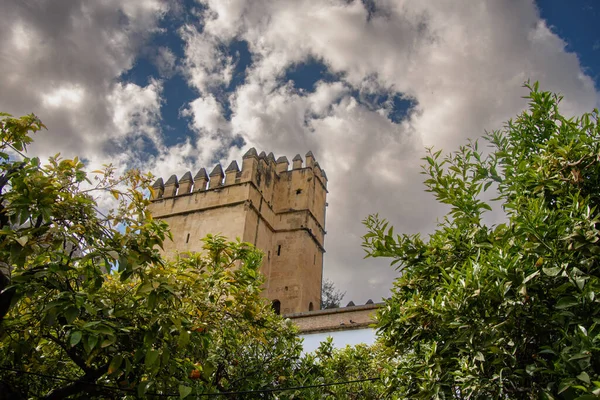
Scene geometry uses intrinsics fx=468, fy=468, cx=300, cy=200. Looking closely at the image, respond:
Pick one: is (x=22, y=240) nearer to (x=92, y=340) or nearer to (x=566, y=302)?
(x=92, y=340)

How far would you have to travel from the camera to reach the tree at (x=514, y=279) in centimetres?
312

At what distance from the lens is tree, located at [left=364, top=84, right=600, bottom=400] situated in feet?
10.2

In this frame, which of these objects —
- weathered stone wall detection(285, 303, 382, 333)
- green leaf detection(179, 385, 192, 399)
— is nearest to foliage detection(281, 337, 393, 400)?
green leaf detection(179, 385, 192, 399)

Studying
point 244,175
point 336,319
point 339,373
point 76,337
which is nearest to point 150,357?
point 76,337

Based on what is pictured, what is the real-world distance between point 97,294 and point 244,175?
1573 centimetres

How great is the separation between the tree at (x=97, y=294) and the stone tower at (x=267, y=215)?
13.3 meters

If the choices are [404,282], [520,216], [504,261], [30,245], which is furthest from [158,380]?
[520,216]

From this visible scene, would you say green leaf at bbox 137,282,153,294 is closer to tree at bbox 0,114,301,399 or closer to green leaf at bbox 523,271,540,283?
tree at bbox 0,114,301,399

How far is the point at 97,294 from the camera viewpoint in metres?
4.48

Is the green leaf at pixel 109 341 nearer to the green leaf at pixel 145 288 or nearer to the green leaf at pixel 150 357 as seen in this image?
the green leaf at pixel 150 357

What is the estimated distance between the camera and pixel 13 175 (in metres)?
3.74

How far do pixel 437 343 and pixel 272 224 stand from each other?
17.5 m

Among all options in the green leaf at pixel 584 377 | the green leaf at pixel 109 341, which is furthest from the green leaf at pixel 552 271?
the green leaf at pixel 109 341

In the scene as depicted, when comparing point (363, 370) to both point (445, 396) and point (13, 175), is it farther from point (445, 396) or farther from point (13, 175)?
point (13, 175)
